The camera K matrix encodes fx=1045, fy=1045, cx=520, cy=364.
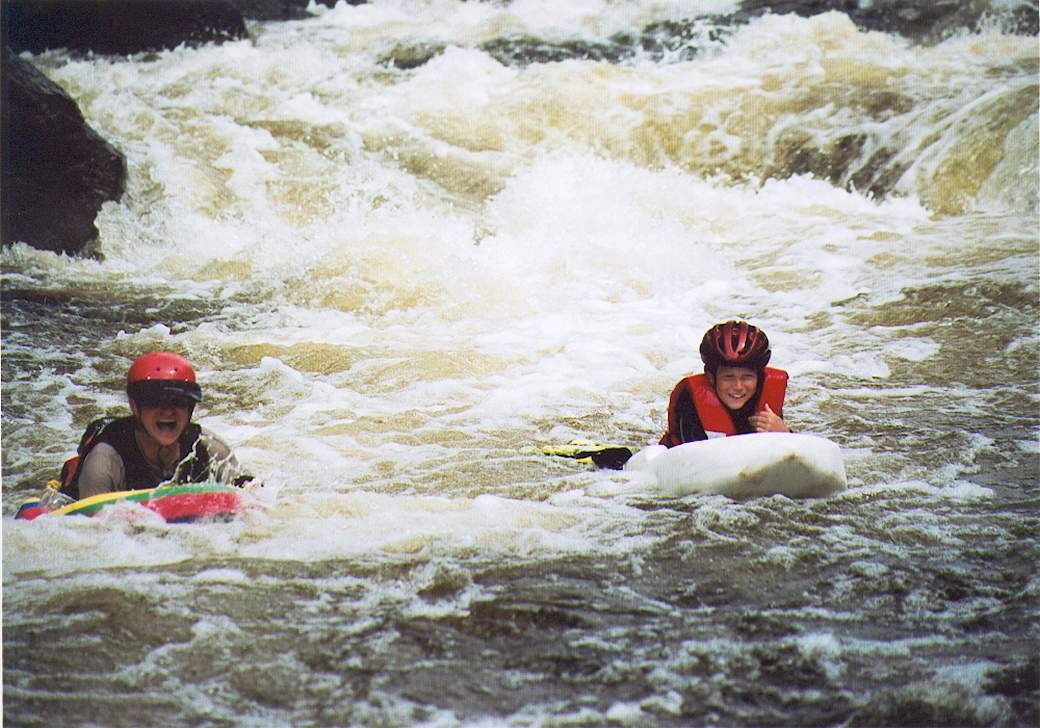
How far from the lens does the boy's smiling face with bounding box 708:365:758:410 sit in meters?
3.99

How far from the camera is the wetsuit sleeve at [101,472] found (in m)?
3.45

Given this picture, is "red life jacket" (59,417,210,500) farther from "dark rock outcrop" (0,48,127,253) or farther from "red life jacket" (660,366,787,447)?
"dark rock outcrop" (0,48,127,253)

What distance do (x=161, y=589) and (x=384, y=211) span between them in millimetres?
6900

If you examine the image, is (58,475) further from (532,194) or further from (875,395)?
(532,194)

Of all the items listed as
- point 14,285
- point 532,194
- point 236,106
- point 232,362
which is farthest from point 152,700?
point 236,106

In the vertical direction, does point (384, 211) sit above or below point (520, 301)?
above

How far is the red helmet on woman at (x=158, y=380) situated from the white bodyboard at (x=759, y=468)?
172cm

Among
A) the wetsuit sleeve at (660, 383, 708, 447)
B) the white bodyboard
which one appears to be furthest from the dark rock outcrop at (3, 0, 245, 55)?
the white bodyboard

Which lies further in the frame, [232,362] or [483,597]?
[232,362]

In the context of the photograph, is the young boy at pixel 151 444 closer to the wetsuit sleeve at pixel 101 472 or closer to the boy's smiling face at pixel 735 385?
the wetsuit sleeve at pixel 101 472

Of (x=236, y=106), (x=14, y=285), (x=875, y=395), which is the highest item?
(x=236, y=106)

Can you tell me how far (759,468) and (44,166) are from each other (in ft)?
22.0

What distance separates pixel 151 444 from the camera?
3645 mm

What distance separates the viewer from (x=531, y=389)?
18.5ft
